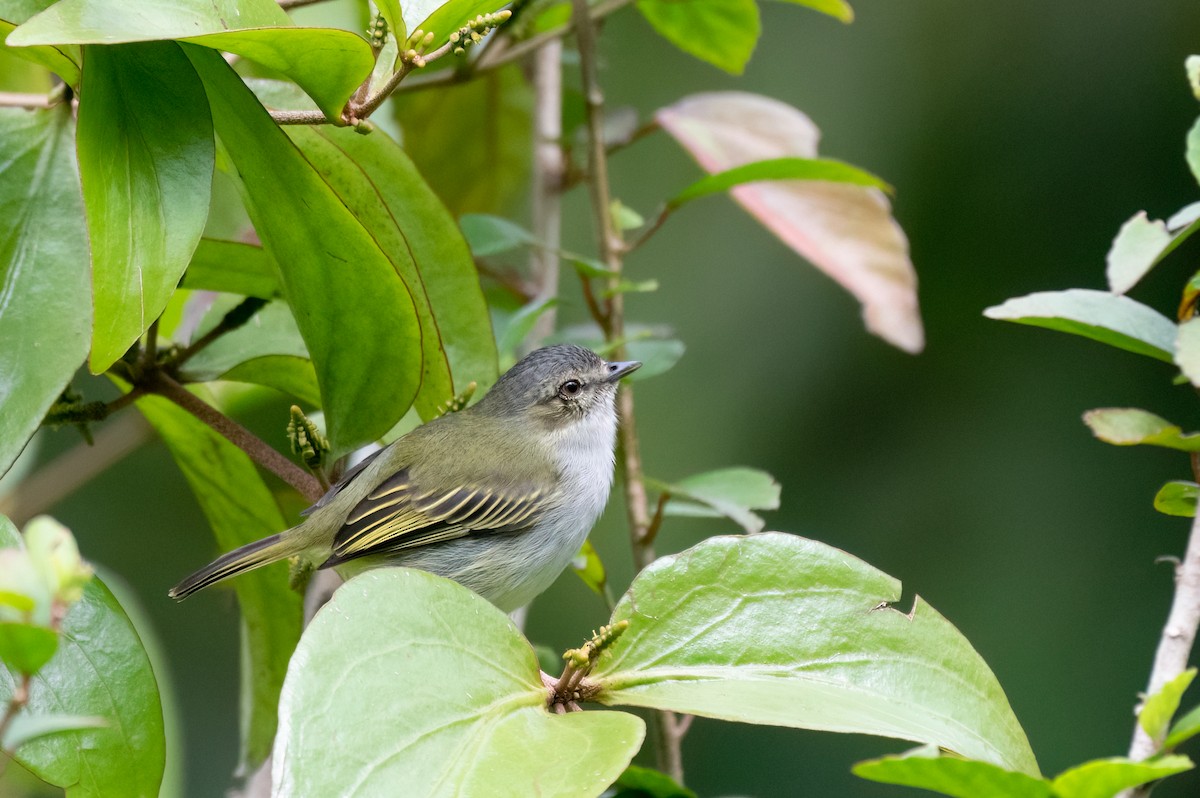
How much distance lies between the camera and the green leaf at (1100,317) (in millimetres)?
1360

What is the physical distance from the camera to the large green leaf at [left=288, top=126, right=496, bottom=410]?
5.16 ft

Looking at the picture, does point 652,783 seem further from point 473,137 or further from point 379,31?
point 473,137

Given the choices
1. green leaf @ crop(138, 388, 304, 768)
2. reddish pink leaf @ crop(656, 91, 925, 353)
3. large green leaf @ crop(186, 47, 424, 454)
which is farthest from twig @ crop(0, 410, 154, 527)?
reddish pink leaf @ crop(656, 91, 925, 353)

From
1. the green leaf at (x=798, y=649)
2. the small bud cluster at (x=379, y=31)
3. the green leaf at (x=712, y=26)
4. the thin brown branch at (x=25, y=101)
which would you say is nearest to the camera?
the green leaf at (x=798, y=649)

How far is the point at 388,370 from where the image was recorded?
1.58m

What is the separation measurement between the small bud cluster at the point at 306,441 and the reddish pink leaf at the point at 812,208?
1060mm

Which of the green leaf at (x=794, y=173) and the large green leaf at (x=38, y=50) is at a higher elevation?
the large green leaf at (x=38, y=50)

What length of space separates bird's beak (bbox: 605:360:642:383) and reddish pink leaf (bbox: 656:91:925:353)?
0.38 m

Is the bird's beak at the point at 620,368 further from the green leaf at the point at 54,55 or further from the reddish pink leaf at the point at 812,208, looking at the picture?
the green leaf at the point at 54,55

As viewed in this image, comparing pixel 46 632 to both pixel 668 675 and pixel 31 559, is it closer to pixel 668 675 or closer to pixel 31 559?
pixel 31 559

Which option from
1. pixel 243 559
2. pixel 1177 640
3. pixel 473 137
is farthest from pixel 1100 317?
pixel 473 137

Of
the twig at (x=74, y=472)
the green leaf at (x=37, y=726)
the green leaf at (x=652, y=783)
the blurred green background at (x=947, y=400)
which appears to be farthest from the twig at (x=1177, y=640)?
the blurred green background at (x=947, y=400)

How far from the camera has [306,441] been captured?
1.67 m

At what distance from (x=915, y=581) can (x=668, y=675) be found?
11.6 ft
